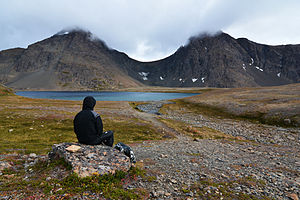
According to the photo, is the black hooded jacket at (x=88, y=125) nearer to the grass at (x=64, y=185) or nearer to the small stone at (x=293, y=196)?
the grass at (x=64, y=185)

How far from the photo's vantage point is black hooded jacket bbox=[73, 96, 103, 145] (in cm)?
878

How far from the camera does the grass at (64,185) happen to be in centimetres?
624

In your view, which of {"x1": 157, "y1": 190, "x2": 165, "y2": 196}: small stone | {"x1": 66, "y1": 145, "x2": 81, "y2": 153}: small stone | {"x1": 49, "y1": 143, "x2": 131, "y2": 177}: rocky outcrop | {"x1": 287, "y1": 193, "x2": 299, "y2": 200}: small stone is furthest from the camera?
{"x1": 66, "y1": 145, "x2": 81, "y2": 153}: small stone

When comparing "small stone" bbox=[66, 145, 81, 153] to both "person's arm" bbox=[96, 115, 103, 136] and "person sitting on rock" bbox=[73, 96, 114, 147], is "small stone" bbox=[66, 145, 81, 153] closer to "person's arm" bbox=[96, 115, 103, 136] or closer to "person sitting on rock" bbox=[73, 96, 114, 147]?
"person sitting on rock" bbox=[73, 96, 114, 147]

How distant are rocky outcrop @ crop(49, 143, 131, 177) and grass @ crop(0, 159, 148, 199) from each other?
28cm

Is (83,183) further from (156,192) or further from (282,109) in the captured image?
(282,109)

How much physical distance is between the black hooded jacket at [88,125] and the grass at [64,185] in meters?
1.74

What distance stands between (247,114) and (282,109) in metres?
8.82

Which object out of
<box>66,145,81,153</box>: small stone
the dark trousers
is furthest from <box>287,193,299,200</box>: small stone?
<box>66,145,81,153</box>: small stone

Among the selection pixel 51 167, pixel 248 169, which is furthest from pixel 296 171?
pixel 51 167

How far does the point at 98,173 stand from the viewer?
735 centimetres

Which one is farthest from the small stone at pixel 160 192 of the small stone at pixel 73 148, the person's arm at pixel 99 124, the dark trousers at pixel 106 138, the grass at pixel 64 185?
the small stone at pixel 73 148

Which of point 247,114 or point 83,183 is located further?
point 247,114

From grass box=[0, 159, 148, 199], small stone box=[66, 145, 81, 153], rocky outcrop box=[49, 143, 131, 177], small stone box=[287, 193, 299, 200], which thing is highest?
small stone box=[66, 145, 81, 153]
